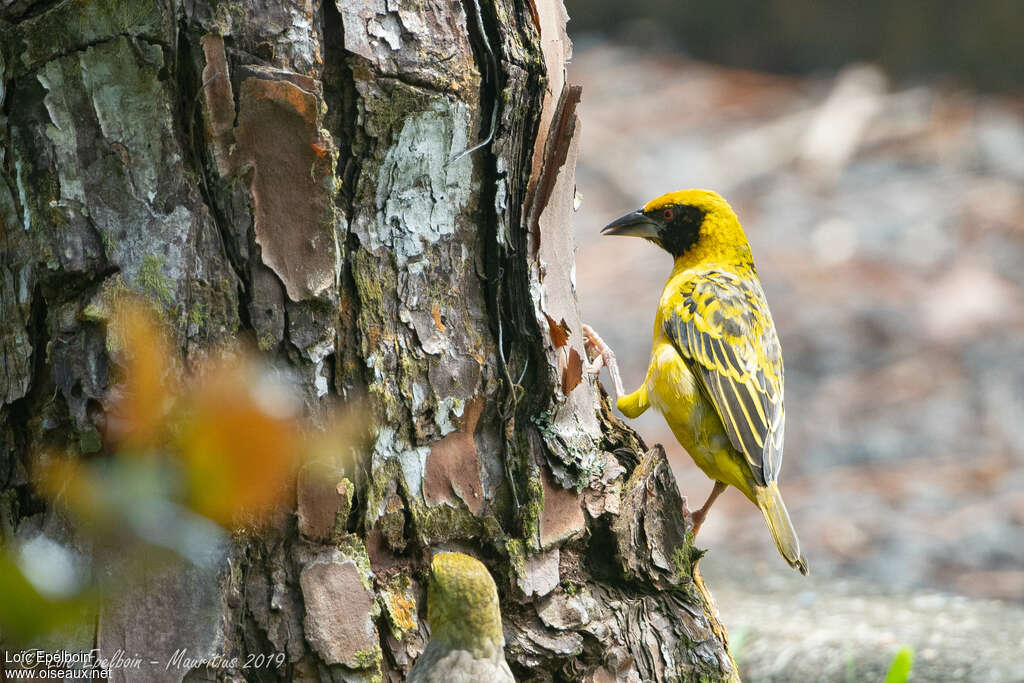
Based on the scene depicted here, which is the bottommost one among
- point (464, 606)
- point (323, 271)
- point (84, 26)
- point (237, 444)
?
point (464, 606)

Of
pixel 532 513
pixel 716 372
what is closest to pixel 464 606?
pixel 532 513

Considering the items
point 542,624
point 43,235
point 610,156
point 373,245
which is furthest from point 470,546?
point 610,156

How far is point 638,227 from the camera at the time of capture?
16.5 ft

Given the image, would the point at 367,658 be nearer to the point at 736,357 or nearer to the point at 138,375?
the point at 138,375

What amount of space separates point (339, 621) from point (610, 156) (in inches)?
335

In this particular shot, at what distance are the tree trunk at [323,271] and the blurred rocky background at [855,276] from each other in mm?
1816

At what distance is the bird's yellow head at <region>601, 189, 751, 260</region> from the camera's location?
4.95 meters

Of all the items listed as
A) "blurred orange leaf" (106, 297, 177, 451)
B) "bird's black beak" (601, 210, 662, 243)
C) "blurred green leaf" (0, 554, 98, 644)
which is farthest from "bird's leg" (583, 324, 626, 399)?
"blurred green leaf" (0, 554, 98, 644)

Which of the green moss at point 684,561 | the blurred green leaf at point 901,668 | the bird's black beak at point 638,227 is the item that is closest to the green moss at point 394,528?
the green moss at point 684,561

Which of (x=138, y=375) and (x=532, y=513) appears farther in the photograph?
(x=532, y=513)

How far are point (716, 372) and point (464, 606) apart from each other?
220 centimetres

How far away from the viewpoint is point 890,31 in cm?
1151

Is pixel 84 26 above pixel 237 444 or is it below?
above

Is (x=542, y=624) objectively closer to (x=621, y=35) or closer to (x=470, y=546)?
(x=470, y=546)
